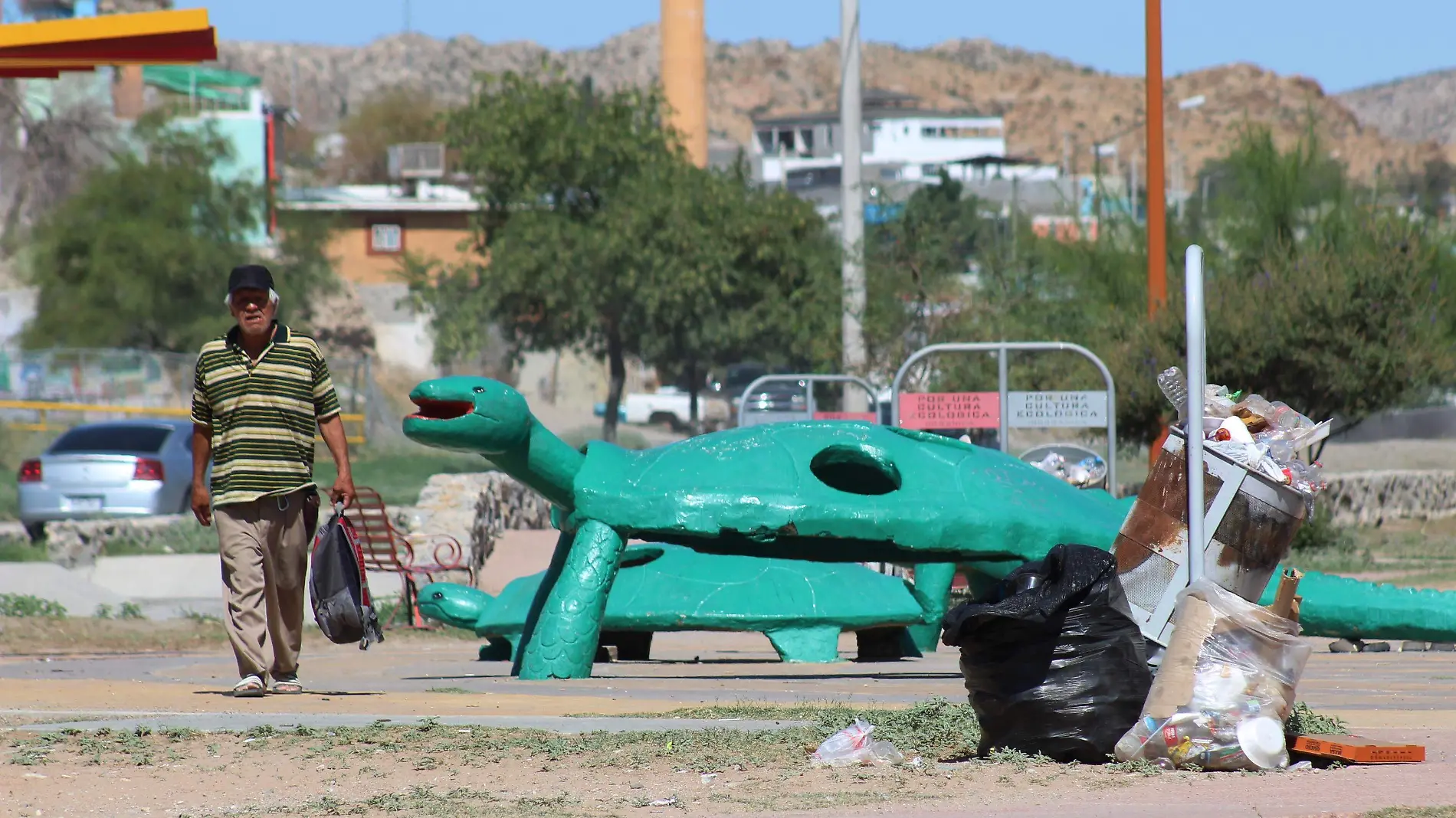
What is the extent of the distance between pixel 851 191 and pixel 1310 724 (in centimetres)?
1566

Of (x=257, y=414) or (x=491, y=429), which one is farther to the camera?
(x=491, y=429)

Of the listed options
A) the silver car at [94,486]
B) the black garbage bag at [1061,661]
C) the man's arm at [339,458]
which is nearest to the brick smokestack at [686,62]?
the silver car at [94,486]

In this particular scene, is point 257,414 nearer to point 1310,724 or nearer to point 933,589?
point 1310,724

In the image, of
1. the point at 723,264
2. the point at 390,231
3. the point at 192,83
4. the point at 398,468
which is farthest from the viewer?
the point at 192,83

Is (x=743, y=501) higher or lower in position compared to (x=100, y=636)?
higher

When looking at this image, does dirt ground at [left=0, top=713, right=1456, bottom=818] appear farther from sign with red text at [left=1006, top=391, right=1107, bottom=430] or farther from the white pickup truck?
the white pickup truck

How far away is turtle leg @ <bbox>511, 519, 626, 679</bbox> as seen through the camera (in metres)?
9.41

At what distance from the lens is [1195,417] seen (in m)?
6.02

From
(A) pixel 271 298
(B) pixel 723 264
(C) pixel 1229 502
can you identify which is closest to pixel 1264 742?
(C) pixel 1229 502

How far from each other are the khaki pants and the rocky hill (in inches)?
5582

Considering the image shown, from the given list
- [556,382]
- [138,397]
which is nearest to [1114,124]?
[556,382]

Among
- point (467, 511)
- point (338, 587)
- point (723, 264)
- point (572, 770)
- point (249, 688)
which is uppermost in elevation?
point (723, 264)

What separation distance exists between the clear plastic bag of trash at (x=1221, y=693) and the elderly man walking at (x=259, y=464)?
3.64m

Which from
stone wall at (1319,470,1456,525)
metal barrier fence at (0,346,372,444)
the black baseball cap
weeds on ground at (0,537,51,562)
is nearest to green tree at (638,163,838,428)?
metal barrier fence at (0,346,372,444)
